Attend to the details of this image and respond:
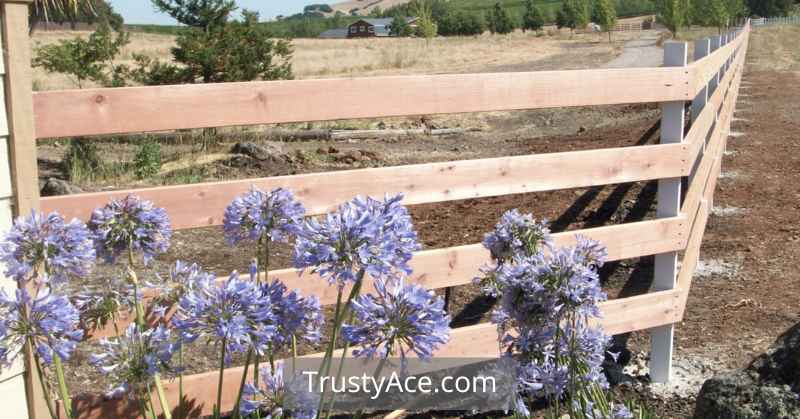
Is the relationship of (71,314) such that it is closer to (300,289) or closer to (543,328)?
(543,328)

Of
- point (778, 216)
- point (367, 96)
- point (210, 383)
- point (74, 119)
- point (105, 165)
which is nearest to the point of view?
point (74, 119)

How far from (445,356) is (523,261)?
1.66 m

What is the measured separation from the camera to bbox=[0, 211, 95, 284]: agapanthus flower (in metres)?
1.88

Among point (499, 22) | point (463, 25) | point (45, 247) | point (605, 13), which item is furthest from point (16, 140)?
point (463, 25)

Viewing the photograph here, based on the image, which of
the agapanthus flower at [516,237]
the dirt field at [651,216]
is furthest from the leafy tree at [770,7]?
the agapanthus flower at [516,237]

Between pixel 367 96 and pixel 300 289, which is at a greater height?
pixel 367 96

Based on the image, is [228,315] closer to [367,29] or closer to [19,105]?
[19,105]

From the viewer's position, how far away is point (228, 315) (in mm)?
1728

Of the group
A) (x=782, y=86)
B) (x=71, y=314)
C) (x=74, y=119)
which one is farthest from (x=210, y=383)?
(x=782, y=86)

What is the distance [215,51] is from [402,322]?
14.2 meters

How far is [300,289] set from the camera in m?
3.29

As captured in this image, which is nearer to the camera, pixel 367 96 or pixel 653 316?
pixel 367 96

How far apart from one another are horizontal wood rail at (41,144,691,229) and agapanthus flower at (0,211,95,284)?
2.31 feet

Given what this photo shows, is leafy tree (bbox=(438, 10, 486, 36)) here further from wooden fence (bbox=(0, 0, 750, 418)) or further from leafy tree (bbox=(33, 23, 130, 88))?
wooden fence (bbox=(0, 0, 750, 418))
